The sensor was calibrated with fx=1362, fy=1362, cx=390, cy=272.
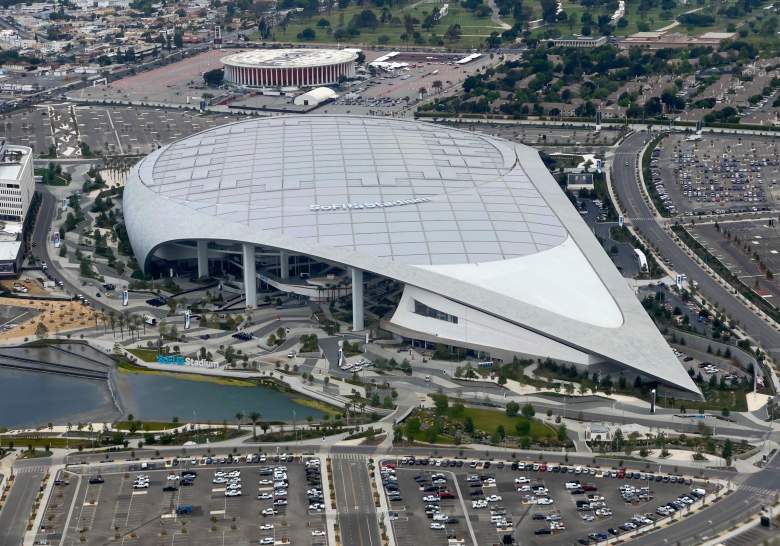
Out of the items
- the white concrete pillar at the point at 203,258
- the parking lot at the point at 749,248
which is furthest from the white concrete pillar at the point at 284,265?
the parking lot at the point at 749,248

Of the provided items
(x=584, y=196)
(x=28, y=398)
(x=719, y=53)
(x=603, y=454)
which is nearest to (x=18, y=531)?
(x=28, y=398)

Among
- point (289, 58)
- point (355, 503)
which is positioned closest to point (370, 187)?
point (355, 503)

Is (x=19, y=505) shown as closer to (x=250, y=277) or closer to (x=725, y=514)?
(x=250, y=277)

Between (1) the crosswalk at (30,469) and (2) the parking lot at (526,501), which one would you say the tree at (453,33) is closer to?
(2) the parking lot at (526,501)

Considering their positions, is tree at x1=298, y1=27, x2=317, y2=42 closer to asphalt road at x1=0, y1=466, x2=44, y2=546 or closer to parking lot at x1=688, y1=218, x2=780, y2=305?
parking lot at x1=688, y1=218, x2=780, y2=305

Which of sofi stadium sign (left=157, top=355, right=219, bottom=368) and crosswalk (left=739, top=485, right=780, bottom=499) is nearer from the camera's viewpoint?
crosswalk (left=739, top=485, right=780, bottom=499)

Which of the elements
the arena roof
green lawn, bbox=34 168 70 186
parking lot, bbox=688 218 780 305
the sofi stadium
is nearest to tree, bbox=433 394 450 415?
the sofi stadium
